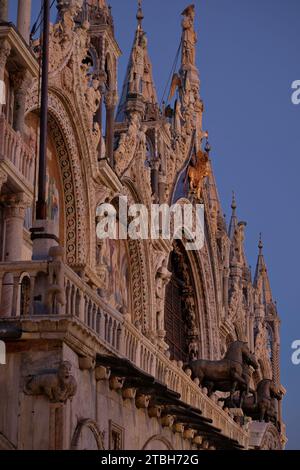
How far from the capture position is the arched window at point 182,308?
4044 cm

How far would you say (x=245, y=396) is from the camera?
3444 centimetres

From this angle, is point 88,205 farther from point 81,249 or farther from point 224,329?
point 224,329

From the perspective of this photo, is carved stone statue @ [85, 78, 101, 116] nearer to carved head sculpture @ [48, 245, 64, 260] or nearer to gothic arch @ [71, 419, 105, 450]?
carved head sculpture @ [48, 245, 64, 260]

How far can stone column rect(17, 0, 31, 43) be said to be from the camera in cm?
2288

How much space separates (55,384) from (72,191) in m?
12.3

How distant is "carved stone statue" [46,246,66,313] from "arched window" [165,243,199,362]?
23.9 m

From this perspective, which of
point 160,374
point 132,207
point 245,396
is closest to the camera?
point 160,374

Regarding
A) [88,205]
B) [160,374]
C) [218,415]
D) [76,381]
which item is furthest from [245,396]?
[76,381]

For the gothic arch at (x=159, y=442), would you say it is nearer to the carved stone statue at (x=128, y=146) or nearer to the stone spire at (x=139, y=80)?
the carved stone statue at (x=128, y=146)

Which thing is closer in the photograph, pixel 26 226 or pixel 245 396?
pixel 26 226

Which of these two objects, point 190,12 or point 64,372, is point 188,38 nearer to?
point 190,12

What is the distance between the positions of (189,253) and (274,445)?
781 cm

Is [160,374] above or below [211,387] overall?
below

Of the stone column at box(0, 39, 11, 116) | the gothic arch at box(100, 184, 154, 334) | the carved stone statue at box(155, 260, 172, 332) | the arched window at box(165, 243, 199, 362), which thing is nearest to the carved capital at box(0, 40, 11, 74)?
the stone column at box(0, 39, 11, 116)
